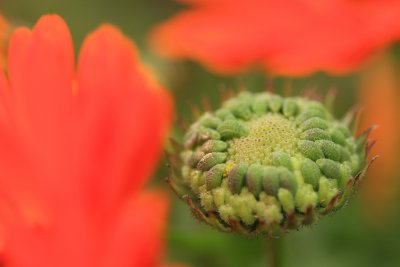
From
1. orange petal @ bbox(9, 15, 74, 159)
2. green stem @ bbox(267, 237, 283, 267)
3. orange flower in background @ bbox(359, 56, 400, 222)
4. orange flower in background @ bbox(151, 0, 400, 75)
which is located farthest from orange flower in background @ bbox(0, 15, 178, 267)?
orange flower in background @ bbox(359, 56, 400, 222)

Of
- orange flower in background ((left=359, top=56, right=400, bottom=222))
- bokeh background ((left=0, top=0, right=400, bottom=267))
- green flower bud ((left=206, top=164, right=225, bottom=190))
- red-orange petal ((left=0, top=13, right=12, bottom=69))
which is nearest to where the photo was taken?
green flower bud ((left=206, top=164, right=225, bottom=190))

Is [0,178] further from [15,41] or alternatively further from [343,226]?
[343,226]

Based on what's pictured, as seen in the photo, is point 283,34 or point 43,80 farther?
point 283,34

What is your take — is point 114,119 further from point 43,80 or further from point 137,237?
point 137,237

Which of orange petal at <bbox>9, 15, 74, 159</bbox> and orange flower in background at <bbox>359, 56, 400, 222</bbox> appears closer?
orange petal at <bbox>9, 15, 74, 159</bbox>

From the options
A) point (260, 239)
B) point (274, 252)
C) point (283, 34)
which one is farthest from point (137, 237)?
point (283, 34)

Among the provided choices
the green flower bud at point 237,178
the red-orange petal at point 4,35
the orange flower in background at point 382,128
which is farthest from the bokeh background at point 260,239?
the green flower bud at point 237,178

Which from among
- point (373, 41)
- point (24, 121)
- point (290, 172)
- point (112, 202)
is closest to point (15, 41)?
point (24, 121)

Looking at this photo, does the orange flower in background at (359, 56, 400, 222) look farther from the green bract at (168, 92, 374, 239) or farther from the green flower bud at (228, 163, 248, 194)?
the green flower bud at (228, 163, 248, 194)
